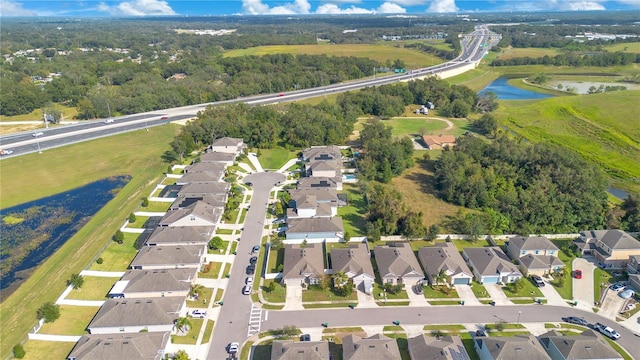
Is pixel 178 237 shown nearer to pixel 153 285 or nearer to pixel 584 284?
pixel 153 285

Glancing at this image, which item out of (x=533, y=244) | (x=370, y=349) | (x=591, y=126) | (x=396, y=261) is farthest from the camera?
(x=591, y=126)

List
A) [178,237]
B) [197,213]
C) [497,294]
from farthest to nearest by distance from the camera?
[197,213], [178,237], [497,294]

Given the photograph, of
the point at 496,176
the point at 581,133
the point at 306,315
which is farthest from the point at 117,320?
the point at 581,133

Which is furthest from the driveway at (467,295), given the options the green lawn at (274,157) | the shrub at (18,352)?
the green lawn at (274,157)

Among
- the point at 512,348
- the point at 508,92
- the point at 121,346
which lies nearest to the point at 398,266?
the point at 512,348

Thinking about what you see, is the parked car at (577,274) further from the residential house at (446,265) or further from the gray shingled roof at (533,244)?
the residential house at (446,265)
